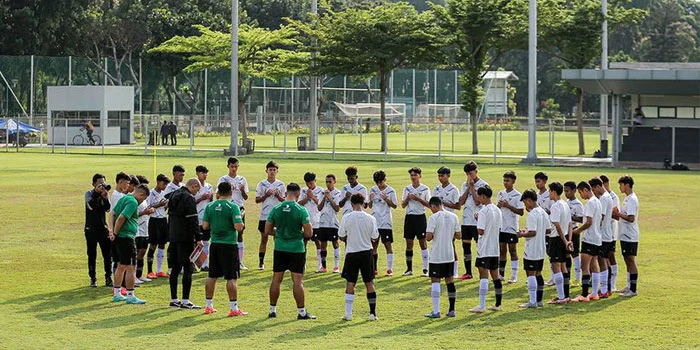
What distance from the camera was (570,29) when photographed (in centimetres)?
6369

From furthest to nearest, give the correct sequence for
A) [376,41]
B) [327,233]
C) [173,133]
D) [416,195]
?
[173,133] → [376,41] → [327,233] → [416,195]

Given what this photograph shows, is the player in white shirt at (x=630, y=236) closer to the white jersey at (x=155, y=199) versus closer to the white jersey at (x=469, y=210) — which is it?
the white jersey at (x=469, y=210)

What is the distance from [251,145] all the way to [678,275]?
1708 inches

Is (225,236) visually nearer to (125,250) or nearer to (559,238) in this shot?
(125,250)

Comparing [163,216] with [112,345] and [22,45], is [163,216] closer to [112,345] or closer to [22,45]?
[112,345]

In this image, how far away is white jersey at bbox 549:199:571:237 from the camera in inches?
710

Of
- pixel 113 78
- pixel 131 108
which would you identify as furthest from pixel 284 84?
pixel 131 108

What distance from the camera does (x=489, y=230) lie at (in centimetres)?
1739

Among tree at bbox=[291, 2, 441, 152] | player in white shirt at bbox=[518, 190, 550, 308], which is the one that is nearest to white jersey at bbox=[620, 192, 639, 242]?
player in white shirt at bbox=[518, 190, 550, 308]

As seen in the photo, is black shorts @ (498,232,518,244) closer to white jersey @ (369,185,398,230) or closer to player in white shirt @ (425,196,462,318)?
white jersey @ (369,185,398,230)

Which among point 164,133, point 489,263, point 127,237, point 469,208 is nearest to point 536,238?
point 489,263

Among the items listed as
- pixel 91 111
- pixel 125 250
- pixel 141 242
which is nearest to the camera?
pixel 125 250

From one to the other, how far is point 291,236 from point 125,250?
9.86ft

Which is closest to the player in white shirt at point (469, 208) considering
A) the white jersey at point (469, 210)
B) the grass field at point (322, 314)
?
the white jersey at point (469, 210)
